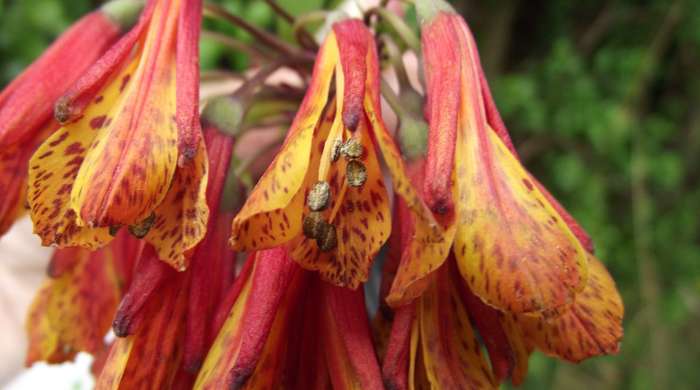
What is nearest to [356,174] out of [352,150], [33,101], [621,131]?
[352,150]

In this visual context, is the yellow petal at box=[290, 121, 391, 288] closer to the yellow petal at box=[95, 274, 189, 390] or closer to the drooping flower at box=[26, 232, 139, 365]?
the yellow petal at box=[95, 274, 189, 390]

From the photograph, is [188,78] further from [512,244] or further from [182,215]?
[512,244]

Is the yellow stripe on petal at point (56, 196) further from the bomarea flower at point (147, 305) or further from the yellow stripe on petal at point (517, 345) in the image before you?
the yellow stripe on petal at point (517, 345)

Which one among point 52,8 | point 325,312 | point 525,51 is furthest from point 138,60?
point 525,51

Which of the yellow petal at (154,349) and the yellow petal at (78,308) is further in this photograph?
the yellow petal at (78,308)

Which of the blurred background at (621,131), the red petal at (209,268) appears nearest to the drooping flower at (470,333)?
the red petal at (209,268)

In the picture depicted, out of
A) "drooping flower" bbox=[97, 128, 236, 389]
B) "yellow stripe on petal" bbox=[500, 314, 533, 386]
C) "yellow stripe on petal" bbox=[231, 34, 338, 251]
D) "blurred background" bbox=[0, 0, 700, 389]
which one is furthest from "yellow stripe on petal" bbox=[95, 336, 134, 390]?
"blurred background" bbox=[0, 0, 700, 389]

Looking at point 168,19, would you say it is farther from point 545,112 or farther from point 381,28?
point 545,112
